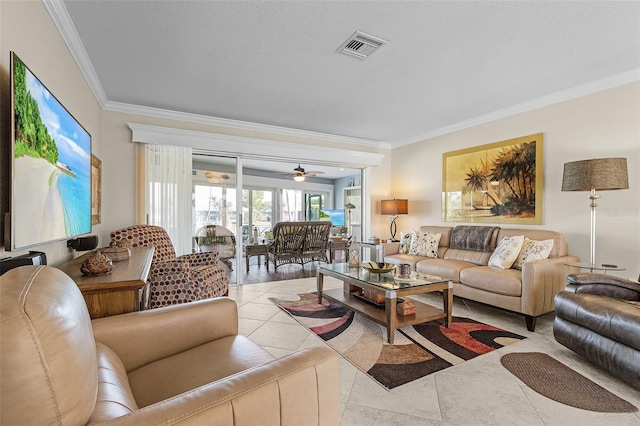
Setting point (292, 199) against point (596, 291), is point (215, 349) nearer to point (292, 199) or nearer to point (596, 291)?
point (596, 291)

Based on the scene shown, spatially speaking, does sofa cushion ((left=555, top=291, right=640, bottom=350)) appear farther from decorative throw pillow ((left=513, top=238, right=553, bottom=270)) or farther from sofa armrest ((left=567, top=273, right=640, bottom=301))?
decorative throw pillow ((left=513, top=238, right=553, bottom=270))

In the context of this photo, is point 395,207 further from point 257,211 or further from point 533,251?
point 257,211

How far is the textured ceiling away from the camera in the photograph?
2053 millimetres

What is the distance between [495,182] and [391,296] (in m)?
2.68

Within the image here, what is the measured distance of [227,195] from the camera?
477cm

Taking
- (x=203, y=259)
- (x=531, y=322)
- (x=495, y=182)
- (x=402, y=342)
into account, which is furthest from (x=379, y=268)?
(x=495, y=182)

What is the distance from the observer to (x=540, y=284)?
277cm

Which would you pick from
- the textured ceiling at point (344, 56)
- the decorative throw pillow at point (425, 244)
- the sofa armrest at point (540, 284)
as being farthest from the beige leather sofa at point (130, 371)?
the decorative throw pillow at point (425, 244)

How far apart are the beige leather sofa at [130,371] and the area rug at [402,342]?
113 cm

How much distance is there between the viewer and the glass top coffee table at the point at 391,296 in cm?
245

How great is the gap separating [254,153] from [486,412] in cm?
401

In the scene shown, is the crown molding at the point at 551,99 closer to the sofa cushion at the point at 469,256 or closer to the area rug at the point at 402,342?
the sofa cushion at the point at 469,256

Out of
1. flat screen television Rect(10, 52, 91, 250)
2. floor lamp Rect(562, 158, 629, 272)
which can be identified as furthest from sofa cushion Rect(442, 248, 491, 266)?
flat screen television Rect(10, 52, 91, 250)

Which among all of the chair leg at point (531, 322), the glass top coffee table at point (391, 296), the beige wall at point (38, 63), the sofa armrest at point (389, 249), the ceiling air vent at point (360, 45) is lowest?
the chair leg at point (531, 322)
